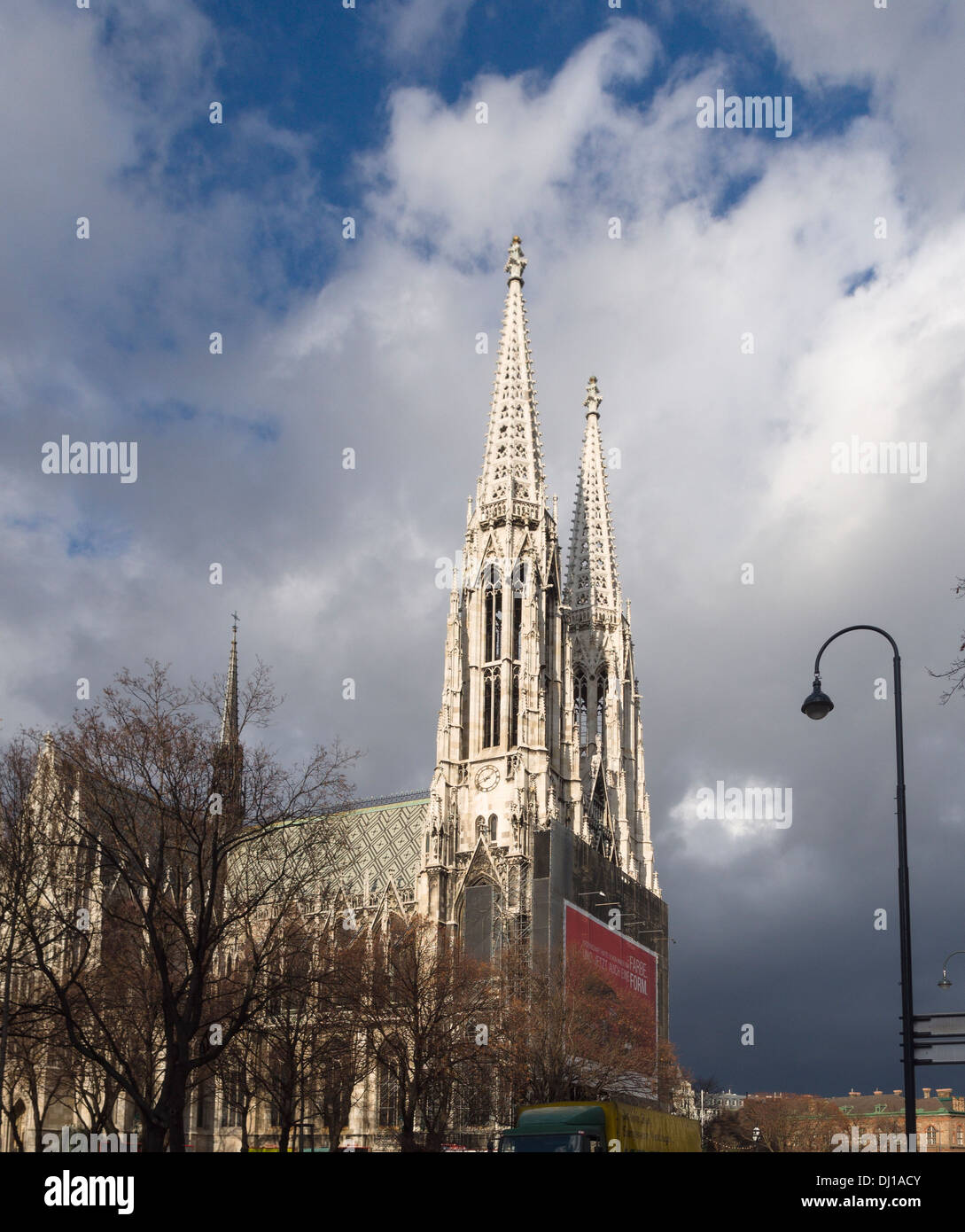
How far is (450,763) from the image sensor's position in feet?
272

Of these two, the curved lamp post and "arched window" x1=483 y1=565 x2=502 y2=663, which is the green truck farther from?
"arched window" x1=483 y1=565 x2=502 y2=663

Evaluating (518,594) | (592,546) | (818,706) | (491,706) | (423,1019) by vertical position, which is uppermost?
(592,546)

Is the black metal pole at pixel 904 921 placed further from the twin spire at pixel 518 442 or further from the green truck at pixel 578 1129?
the twin spire at pixel 518 442

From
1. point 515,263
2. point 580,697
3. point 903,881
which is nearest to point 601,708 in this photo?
point 580,697

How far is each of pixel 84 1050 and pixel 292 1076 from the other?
16.5 m

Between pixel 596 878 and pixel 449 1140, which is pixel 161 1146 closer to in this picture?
pixel 449 1140

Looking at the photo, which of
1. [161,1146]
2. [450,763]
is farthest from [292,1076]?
[450,763]

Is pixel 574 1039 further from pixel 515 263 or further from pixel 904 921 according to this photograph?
pixel 515 263

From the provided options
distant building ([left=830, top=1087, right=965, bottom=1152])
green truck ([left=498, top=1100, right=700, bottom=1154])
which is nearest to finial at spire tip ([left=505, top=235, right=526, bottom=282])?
green truck ([left=498, top=1100, right=700, bottom=1154])

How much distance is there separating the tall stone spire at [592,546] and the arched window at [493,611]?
67.8ft

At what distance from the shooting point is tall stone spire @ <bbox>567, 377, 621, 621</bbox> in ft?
360

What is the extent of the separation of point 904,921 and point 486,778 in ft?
207

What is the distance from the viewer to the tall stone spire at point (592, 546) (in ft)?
360

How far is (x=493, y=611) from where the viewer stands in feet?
290
